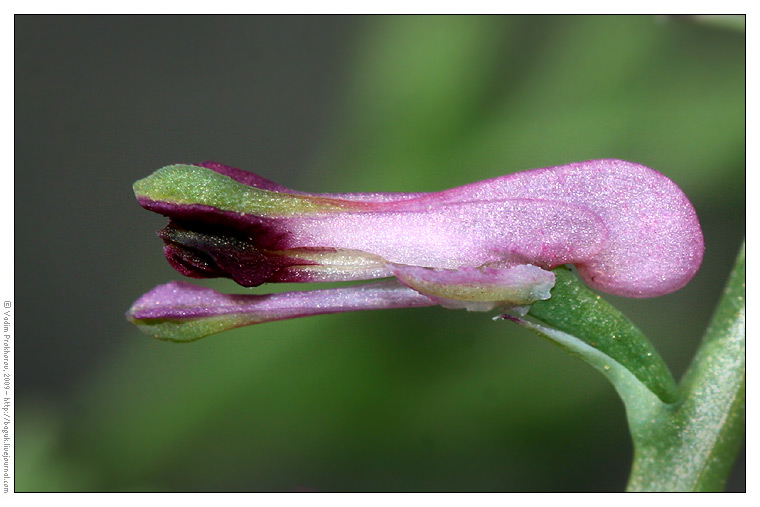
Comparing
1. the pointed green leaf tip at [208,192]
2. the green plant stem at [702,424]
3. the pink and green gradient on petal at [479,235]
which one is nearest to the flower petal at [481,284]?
the pink and green gradient on petal at [479,235]

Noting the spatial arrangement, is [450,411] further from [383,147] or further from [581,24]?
[581,24]

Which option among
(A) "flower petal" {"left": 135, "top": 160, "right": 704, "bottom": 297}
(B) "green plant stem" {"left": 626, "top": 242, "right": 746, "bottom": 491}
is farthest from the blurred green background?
(A) "flower petal" {"left": 135, "top": 160, "right": 704, "bottom": 297}

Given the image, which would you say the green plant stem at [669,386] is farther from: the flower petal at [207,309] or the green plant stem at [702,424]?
the flower petal at [207,309]

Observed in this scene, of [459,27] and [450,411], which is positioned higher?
[459,27]

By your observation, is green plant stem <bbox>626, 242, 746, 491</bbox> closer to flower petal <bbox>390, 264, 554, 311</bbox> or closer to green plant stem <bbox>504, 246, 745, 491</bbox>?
green plant stem <bbox>504, 246, 745, 491</bbox>

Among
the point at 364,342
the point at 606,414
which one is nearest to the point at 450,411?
the point at 364,342

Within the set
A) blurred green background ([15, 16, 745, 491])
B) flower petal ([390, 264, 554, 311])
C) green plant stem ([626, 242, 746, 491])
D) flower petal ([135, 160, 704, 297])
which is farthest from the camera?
blurred green background ([15, 16, 745, 491])

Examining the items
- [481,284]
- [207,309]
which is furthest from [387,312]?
[481,284]

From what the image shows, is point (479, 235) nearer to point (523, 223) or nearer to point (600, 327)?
point (523, 223)
